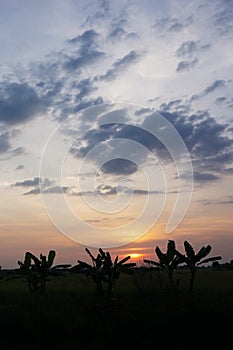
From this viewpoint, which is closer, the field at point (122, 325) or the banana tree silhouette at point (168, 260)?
the field at point (122, 325)

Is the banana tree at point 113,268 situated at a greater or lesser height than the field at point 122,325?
greater

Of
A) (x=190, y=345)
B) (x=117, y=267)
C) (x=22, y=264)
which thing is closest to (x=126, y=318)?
(x=190, y=345)

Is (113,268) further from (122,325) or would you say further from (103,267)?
(122,325)

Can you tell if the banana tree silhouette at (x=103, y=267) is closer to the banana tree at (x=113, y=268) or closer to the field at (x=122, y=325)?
the banana tree at (x=113, y=268)

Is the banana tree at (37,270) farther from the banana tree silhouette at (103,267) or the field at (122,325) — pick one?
the field at (122,325)

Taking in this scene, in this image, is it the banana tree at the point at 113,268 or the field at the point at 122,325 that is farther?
the banana tree at the point at 113,268

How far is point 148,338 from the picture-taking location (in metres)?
13.0

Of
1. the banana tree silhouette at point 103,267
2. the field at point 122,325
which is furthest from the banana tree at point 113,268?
the field at point 122,325

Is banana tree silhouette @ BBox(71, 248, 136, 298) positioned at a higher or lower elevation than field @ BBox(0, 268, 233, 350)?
higher

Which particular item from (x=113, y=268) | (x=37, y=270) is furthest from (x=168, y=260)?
(x=37, y=270)

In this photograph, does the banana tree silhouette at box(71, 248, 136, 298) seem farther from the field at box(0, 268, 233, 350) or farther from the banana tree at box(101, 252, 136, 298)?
the field at box(0, 268, 233, 350)

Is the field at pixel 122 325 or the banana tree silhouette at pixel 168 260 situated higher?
the banana tree silhouette at pixel 168 260

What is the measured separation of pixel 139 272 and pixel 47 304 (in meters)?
6.72

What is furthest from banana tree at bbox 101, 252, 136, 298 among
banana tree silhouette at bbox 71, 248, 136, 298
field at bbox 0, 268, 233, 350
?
field at bbox 0, 268, 233, 350
